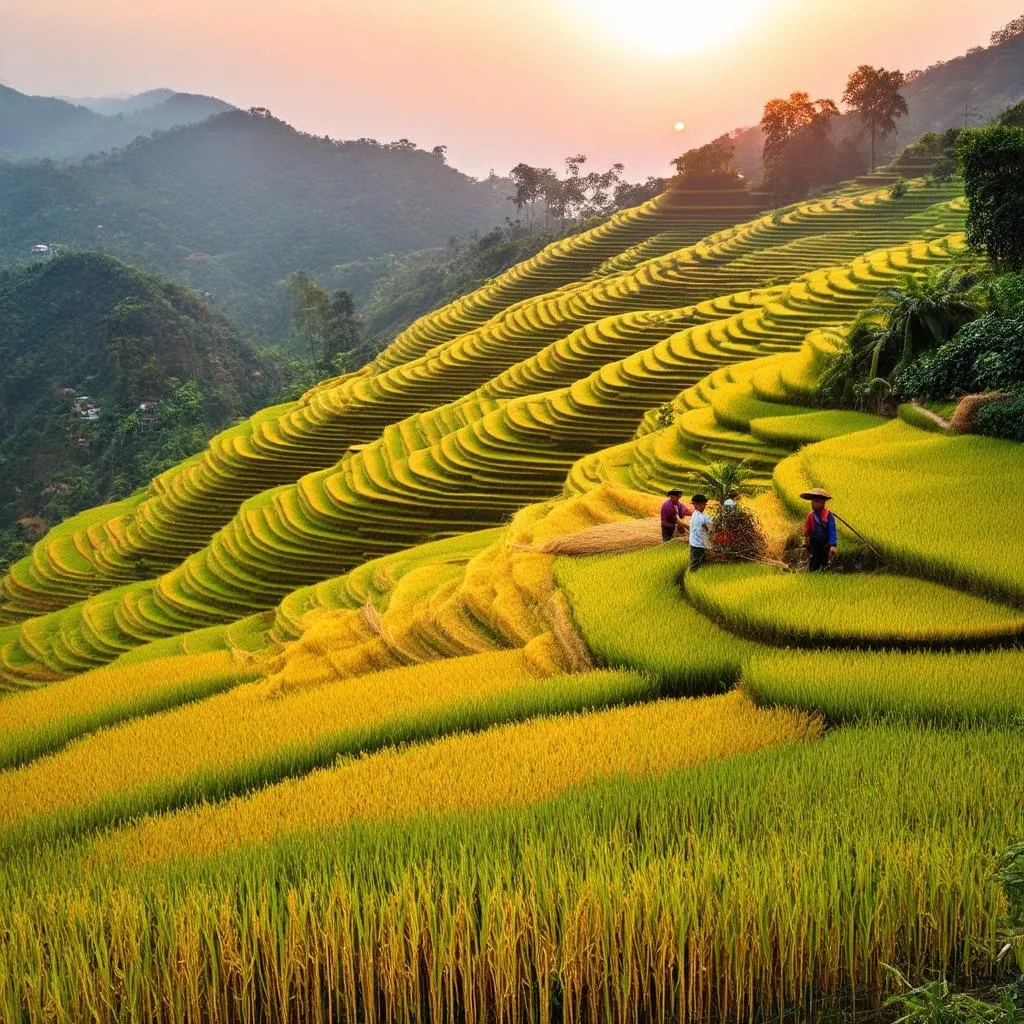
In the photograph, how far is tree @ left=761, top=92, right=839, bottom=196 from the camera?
54812 mm

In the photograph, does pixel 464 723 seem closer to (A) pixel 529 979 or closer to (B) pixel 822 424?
(A) pixel 529 979

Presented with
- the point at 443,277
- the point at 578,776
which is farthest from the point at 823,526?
the point at 443,277

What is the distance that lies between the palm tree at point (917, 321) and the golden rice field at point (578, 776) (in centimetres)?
110

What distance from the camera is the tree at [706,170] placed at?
54.7 meters

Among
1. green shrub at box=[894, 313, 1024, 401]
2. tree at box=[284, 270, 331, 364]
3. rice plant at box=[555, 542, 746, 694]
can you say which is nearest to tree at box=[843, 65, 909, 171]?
tree at box=[284, 270, 331, 364]

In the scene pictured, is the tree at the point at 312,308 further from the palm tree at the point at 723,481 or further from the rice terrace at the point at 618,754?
the palm tree at the point at 723,481

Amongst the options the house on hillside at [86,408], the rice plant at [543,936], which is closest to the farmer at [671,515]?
the rice plant at [543,936]

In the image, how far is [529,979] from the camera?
8.28ft

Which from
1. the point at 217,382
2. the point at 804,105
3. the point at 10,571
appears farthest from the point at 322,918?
the point at 804,105

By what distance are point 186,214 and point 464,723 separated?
116m

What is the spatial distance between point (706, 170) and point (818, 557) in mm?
54463

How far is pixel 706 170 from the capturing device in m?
55.1

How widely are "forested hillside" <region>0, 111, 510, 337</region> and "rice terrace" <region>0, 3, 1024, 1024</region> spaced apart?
77.4 meters

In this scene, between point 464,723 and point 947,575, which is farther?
point 947,575
